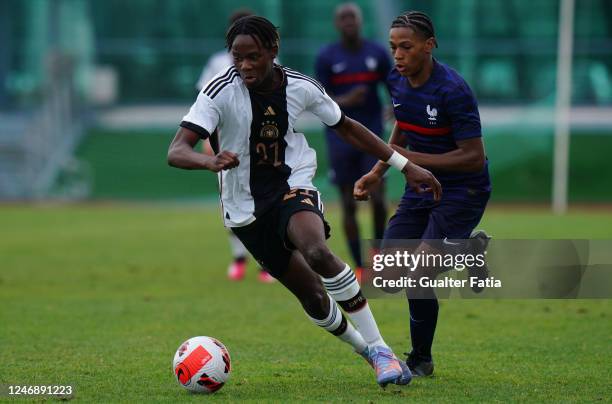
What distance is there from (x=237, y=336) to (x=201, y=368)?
2.31 meters

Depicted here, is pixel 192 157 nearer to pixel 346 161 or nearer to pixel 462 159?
pixel 462 159

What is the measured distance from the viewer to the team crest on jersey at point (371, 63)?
12.3 metres

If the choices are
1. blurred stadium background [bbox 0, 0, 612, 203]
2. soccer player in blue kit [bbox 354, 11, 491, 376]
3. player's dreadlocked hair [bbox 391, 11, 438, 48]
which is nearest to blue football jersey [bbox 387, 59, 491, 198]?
soccer player in blue kit [bbox 354, 11, 491, 376]

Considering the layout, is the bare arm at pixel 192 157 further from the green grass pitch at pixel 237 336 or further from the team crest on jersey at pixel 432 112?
the team crest on jersey at pixel 432 112

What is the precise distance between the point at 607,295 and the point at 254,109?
248 centimetres

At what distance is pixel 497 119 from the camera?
27.7 metres

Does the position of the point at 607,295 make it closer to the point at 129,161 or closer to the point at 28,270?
the point at 28,270

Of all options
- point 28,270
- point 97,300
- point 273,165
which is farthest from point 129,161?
point 273,165

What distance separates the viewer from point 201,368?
630 centimetres

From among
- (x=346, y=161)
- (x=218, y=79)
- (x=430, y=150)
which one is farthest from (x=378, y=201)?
A: (x=218, y=79)

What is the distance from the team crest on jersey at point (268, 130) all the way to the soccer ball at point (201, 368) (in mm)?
1284

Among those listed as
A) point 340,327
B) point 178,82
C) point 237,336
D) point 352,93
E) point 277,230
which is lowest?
point 178,82

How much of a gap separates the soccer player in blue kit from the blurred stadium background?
17.9m

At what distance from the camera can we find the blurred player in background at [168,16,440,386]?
20.8ft
